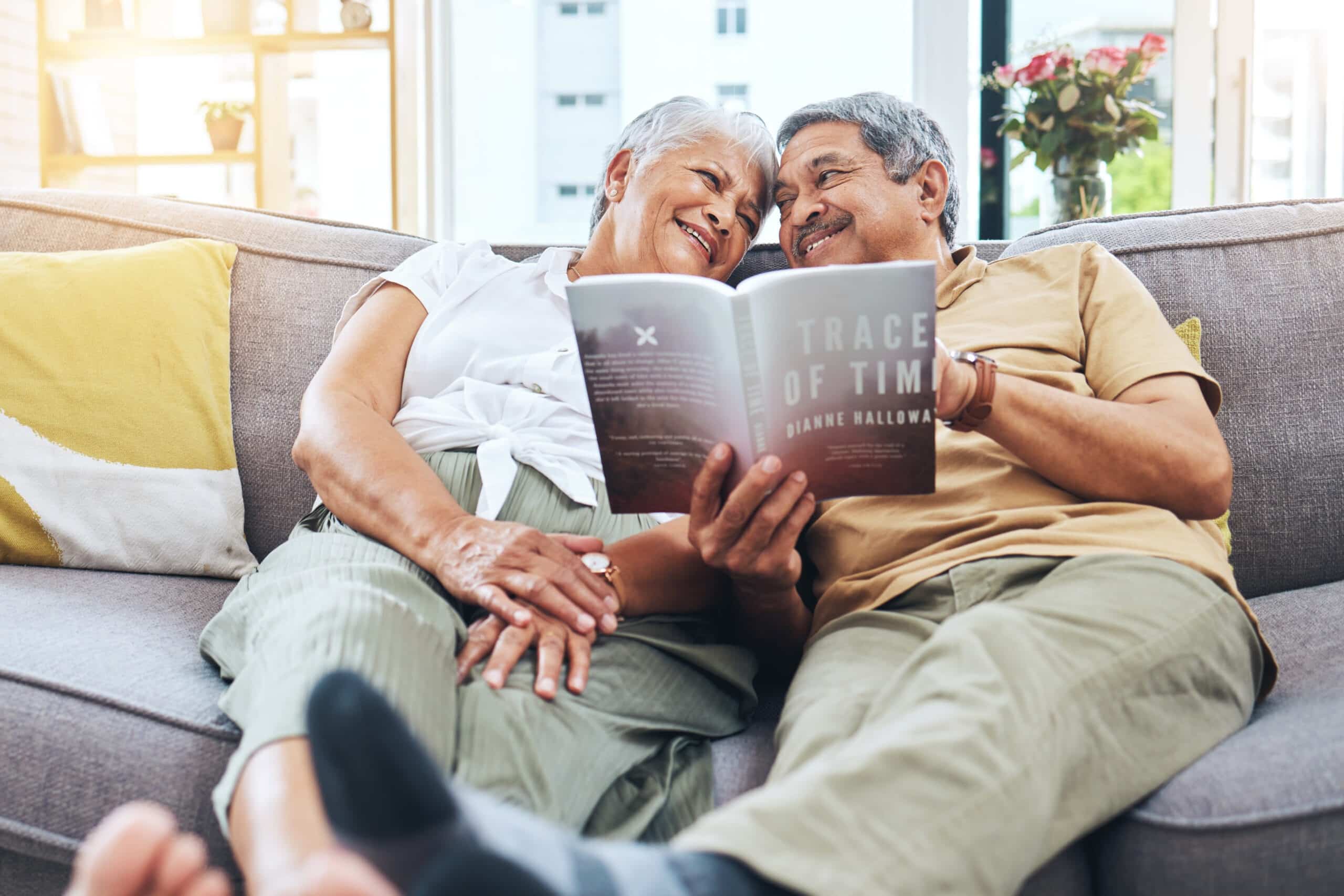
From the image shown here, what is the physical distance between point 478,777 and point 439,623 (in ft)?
0.62

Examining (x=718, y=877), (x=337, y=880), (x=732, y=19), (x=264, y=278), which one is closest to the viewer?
(x=337, y=880)

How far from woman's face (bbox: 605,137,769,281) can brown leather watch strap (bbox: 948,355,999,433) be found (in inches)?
23.5

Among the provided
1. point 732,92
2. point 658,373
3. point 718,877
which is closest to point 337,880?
point 718,877

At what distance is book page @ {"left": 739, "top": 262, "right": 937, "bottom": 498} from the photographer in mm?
890

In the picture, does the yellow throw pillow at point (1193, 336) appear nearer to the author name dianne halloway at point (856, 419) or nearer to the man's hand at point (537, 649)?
the author name dianne halloway at point (856, 419)

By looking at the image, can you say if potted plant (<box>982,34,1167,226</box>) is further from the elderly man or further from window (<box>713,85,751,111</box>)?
the elderly man

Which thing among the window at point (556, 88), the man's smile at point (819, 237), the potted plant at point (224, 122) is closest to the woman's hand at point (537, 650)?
the man's smile at point (819, 237)

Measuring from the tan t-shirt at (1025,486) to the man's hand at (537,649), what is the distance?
1.07ft

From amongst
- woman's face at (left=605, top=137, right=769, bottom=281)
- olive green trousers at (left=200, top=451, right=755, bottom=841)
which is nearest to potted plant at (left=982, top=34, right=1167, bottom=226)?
woman's face at (left=605, top=137, right=769, bottom=281)

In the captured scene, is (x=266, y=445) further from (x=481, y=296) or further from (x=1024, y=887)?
(x=1024, y=887)

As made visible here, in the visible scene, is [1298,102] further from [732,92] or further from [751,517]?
[751,517]

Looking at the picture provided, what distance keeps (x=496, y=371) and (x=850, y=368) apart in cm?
63

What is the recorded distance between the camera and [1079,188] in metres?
2.70

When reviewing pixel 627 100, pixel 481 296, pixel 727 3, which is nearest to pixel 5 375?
pixel 481 296
